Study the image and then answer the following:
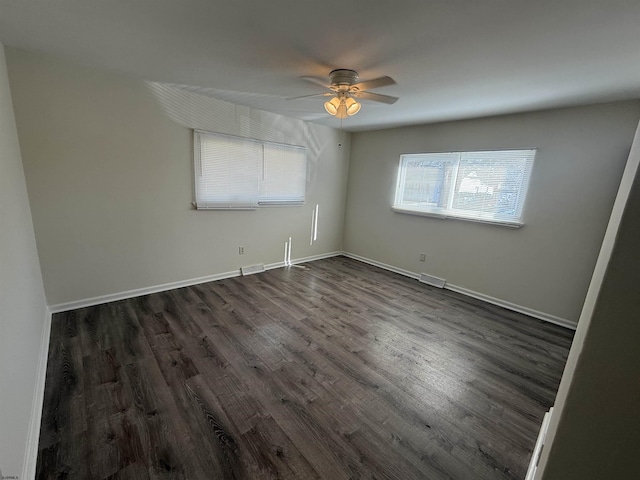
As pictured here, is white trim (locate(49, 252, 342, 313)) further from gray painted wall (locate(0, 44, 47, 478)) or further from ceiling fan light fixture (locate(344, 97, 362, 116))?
ceiling fan light fixture (locate(344, 97, 362, 116))

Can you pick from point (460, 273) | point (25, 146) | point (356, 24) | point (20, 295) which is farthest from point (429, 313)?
point (25, 146)

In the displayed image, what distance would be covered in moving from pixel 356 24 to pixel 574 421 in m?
1.97

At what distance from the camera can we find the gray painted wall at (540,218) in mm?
2619

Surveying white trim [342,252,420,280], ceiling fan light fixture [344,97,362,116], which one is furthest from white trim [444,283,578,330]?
ceiling fan light fixture [344,97,362,116]

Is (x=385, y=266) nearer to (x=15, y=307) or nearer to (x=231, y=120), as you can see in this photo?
(x=231, y=120)

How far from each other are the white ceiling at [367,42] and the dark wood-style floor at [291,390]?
2.32 m

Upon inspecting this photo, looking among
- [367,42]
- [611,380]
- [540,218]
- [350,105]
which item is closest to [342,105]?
[350,105]

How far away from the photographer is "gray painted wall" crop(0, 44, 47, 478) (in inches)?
42.1

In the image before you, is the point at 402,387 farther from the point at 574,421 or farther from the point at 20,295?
the point at 20,295

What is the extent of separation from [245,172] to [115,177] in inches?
57.4

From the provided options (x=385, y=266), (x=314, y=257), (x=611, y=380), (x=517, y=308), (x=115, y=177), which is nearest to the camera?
(x=611, y=380)

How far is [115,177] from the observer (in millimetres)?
2732

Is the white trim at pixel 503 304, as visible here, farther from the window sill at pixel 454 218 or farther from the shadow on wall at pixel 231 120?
the shadow on wall at pixel 231 120

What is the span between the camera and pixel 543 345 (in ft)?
8.45
